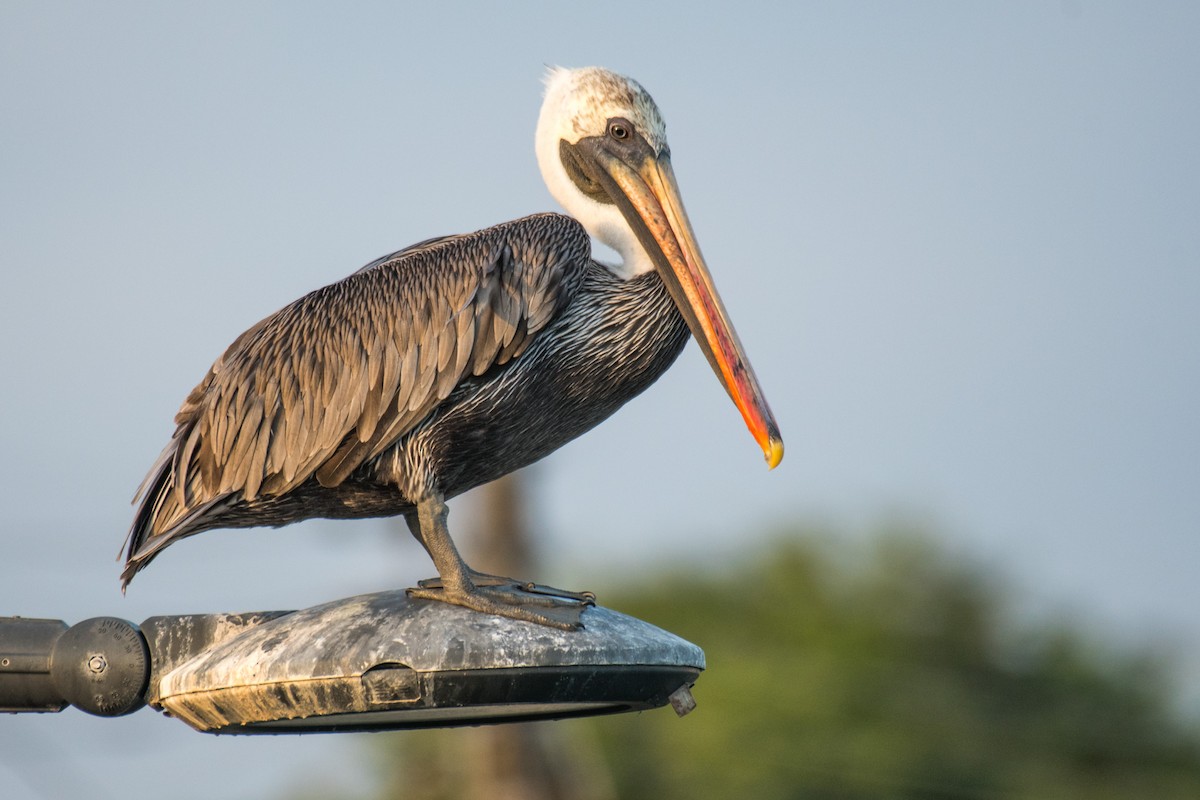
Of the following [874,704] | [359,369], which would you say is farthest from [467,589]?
[874,704]

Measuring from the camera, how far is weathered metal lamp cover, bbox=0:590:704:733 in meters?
3.85

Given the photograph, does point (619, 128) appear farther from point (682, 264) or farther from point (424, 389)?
point (424, 389)

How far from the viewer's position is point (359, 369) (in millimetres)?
4914

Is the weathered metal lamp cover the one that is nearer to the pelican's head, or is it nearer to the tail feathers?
the tail feathers

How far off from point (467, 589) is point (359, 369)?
2.71 feet

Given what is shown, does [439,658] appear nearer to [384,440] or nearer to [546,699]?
[546,699]

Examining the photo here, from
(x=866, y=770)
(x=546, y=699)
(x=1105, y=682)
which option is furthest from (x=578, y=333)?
(x=1105, y=682)

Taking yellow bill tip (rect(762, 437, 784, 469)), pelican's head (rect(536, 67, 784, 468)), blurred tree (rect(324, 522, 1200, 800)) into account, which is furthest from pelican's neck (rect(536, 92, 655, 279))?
blurred tree (rect(324, 522, 1200, 800))

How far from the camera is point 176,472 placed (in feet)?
16.4

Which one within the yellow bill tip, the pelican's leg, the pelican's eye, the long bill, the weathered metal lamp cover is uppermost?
the pelican's eye

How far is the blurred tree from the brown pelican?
15379mm

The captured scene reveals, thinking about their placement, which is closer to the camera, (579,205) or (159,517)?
(159,517)

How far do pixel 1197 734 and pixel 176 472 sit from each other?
74.5 ft

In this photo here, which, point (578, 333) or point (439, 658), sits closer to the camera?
point (439, 658)
